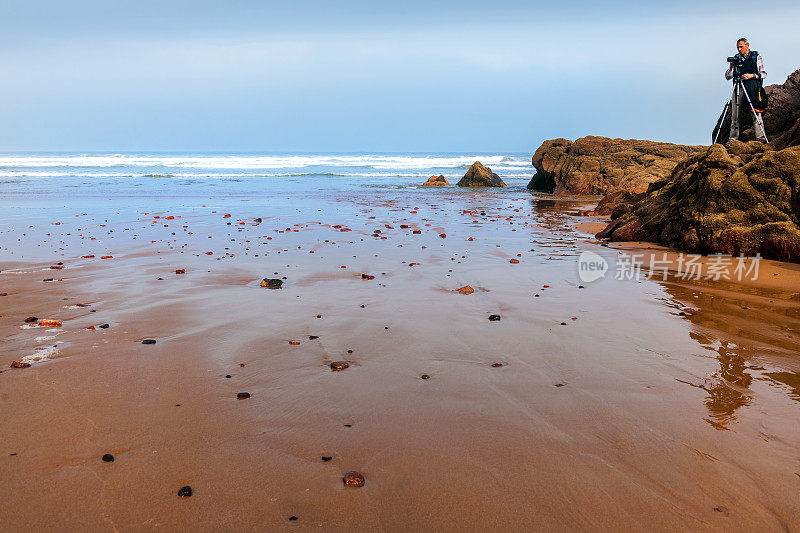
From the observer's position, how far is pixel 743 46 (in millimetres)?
10469

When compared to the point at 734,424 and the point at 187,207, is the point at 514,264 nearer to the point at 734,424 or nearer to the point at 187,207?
the point at 734,424

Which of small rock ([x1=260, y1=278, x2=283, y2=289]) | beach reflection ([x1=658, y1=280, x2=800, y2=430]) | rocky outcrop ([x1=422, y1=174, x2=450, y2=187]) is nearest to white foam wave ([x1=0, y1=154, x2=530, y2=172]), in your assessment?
rocky outcrop ([x1=422, y1=174, x2=450, y2=187])

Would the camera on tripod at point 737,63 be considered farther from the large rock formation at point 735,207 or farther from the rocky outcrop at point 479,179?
the rocky outcrop at point 479,179

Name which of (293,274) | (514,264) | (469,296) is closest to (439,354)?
(469,296)

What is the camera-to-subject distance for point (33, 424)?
3084 millimetres

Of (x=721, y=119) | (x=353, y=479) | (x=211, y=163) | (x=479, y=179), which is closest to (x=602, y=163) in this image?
(x=479, y=179)

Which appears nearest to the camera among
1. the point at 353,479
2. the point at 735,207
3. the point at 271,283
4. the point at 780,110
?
the point at 353,479

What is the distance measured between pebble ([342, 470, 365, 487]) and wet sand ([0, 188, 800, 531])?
5 centimetres

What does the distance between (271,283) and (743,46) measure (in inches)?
412

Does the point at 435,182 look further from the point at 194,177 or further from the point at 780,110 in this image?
the point at 780,110

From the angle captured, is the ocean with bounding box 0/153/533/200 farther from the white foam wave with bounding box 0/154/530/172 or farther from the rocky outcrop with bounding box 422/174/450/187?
the rocky outcrop with bounding box 422/174/450/187

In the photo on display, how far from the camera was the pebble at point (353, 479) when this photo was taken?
2535 mm

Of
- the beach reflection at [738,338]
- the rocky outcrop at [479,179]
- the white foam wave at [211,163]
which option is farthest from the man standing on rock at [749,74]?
the white foam wave at [211,163]

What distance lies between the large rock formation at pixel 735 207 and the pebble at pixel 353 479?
8154 mm
